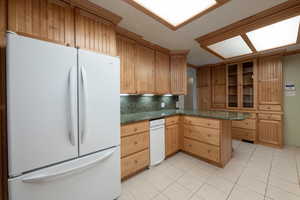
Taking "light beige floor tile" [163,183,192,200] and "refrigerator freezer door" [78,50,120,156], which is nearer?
"refrigerator freezer door" [78,50,120,156]

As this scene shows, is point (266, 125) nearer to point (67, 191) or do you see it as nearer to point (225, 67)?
point (225, 67)

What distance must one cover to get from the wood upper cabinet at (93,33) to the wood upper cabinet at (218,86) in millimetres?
3819

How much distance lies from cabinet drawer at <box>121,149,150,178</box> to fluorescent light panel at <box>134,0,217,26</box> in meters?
2.13

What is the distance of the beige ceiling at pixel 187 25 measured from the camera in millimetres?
1517

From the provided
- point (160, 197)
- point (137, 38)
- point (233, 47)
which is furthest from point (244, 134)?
point (137, 38)

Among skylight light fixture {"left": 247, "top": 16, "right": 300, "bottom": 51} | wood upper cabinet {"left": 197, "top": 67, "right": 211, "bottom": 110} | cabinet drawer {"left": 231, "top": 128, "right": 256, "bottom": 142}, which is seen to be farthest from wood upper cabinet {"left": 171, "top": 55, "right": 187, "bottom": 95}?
cabinet drawer {"left": 231, "top": 128, "right": 256, "bottom": 142}

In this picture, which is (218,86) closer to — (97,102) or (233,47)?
(233,47)

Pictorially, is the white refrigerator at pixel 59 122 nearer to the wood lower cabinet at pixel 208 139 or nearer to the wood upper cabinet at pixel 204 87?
the wood lower cabinet at pixel 208 139

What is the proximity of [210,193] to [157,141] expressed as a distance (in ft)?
3.53

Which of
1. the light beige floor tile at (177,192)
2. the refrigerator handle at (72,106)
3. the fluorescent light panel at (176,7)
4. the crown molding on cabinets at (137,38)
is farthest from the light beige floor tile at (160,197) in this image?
the crown molding on cabinets at (137,38)

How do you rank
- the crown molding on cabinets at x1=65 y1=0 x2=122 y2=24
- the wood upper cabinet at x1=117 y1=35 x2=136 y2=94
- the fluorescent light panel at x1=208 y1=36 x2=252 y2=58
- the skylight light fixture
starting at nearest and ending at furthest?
the crown molding on cabinets at x1=65 y1=0 x2=122 y2=24, the skylight light fixture, the wood upper cabinet at x1=117 y1=35 x2=136 y2=94, the fluorescent light panel at x1=208 y1=36 x2=252 y2=58

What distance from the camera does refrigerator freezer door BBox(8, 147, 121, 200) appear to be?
972 millimetres

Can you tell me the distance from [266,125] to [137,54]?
3744 mm

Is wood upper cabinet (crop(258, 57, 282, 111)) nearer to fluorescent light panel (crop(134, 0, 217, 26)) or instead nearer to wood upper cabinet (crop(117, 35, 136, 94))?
fluorescent light panel (crop(134, 0, 217, 26))
